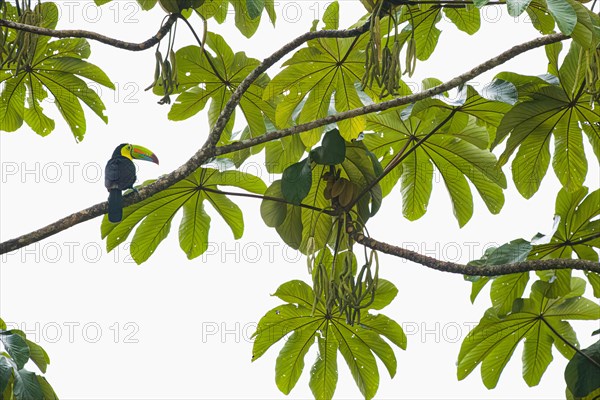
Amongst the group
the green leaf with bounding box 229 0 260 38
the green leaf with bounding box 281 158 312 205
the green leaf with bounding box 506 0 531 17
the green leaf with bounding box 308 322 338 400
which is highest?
the green leaf with bounding box 229 0 260 38

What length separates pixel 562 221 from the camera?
3748 millimetres

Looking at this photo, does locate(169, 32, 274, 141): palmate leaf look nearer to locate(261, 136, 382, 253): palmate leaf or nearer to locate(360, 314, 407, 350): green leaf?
locate(261, 136, 382, 253): palmate leaf

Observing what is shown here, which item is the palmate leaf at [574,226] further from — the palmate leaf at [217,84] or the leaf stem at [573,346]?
the palmate leaf at [217,84]

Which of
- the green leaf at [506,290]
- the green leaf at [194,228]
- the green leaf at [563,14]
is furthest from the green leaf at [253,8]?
the green leaf at [506,290]

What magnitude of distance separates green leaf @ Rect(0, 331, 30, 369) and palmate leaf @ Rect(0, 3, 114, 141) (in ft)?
4.43

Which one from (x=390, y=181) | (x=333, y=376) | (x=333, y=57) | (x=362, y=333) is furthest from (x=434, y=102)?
(x=333, y=376)

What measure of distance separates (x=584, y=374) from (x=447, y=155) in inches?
48.9

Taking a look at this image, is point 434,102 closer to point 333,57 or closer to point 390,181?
point 333,57

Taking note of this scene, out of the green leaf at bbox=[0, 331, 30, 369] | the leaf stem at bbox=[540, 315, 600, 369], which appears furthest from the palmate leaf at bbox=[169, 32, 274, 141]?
the leaf stem at bbox=[540, 315, 600, 369]

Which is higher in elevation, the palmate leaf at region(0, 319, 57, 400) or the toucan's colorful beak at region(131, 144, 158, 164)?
the toucan's colorful beak at region(131, 144, 158, 164)

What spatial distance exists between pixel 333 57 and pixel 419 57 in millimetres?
713

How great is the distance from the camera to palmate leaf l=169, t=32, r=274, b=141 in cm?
387

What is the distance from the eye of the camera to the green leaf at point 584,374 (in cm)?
350

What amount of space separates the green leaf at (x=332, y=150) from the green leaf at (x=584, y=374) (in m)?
1.49
